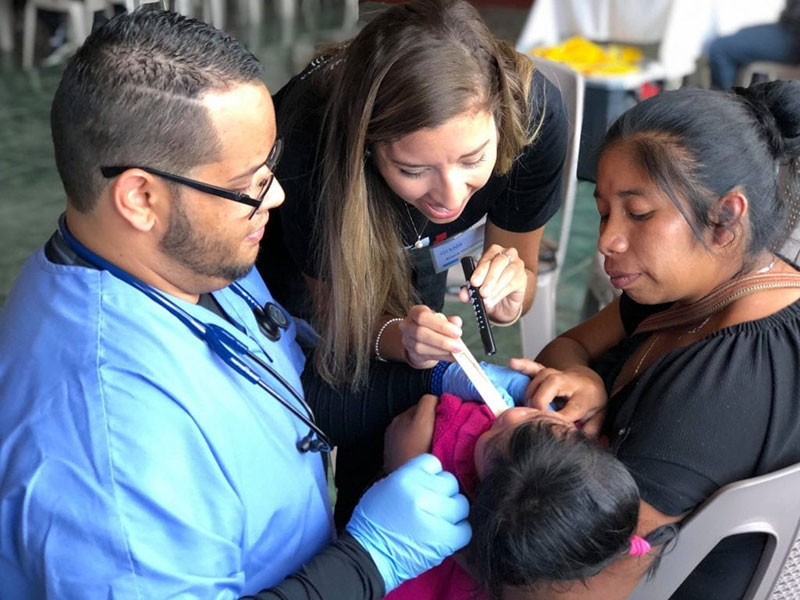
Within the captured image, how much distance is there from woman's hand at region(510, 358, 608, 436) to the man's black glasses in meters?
0.59

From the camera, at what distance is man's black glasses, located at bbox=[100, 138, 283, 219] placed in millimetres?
1076

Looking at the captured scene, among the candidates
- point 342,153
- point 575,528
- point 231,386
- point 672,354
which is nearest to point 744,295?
point 672,354

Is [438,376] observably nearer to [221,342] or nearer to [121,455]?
[221,342]

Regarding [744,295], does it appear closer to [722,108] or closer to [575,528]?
[722,108]

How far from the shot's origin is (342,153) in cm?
152

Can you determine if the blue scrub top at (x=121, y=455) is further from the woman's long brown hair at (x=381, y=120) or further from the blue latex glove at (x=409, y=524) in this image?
the woman's long brown hair at (x=381, y=120)

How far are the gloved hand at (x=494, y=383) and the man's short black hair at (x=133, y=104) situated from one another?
0.66 metres

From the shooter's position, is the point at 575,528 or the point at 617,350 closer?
the point at 575,528

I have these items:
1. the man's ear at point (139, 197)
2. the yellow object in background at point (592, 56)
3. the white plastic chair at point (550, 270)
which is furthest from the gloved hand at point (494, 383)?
the yellow object in background at point (592, 56)

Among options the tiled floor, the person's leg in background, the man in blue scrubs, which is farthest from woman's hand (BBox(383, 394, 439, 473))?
the person's leg in background

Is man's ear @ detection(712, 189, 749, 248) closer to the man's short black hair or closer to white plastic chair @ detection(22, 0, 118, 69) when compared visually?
the man's short black hair

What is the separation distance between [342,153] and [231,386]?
0.50 metres

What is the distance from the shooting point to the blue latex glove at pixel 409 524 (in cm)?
127

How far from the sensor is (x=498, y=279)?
1561 millimetres
